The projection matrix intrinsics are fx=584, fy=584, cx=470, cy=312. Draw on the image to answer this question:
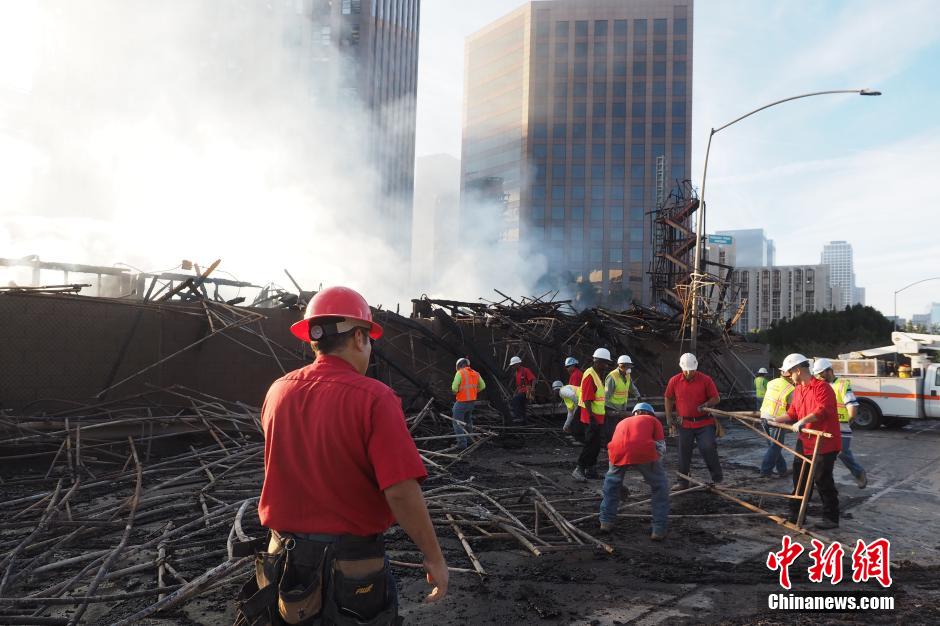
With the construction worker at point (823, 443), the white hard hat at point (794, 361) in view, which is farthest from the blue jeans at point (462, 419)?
the construction worker at point (823, 443)

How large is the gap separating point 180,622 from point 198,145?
22.5 m

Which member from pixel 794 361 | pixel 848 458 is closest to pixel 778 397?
pixel 848 458

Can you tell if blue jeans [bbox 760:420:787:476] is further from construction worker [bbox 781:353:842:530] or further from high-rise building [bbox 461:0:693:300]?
high-rise building [bbox 461:0:693:300]

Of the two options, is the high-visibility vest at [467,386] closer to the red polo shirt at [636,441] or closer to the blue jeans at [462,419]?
the blue jeans at [462,419]

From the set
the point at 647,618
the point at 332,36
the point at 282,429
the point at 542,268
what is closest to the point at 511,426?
the point at 647,618

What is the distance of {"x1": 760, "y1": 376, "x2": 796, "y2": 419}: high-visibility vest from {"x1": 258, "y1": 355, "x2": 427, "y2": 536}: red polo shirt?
314 inches

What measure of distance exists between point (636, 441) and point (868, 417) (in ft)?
43.5

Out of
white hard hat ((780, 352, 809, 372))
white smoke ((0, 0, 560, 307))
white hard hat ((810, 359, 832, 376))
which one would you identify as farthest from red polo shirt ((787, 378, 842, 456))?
white smoke ((0, 0, 560, 307))

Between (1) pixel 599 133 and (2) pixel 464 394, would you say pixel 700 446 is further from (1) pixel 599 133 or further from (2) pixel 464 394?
(1) pixel 599 133

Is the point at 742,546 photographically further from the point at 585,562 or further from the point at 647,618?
the point at 647,618

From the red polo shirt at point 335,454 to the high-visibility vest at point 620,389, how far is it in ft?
22.9

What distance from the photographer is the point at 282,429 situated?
2.06 m

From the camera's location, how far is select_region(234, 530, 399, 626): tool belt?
6.23 ft

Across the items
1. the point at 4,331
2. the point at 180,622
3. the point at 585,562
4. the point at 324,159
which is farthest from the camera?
the point at 324,159
